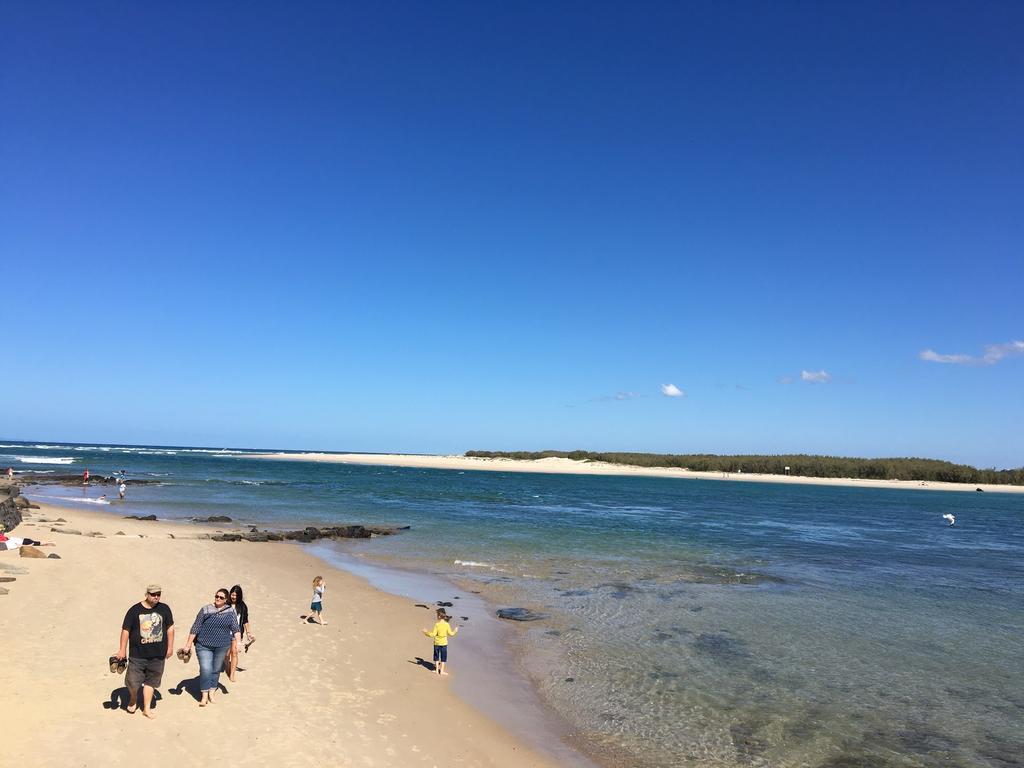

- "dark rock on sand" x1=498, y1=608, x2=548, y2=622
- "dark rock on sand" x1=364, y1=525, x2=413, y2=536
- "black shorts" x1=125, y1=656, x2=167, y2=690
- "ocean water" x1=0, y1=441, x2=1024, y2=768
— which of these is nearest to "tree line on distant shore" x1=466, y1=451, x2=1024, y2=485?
"ocean water" x1=0, y1=441, x2=1024, y2=768

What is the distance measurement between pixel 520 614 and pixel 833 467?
132 m

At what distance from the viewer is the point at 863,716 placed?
11.5 m

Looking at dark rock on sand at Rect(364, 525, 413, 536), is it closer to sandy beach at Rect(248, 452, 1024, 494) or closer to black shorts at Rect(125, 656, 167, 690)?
black shorts at Rect(125, 656, 167, 690)

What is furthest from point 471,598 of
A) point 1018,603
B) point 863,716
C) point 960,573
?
point 960,573

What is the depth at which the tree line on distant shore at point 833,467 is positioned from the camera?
126 meters

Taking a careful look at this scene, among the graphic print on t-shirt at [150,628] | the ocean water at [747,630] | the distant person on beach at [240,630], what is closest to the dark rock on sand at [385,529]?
the ocean water at [747,630]

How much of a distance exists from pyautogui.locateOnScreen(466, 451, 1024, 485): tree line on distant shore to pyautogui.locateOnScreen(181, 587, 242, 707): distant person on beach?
140 meters

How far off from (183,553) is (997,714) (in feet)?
76.0

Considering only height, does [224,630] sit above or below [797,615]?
above

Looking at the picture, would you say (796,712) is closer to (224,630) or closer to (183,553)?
(224,630)

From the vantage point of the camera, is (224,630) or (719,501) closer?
(224,630)

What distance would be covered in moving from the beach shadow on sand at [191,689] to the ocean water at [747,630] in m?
5.64

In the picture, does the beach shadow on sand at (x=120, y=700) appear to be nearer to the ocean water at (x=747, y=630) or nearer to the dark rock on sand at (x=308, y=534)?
the ocean water at (x=747, y=630)

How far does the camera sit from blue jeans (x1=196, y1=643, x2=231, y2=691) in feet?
30.7
